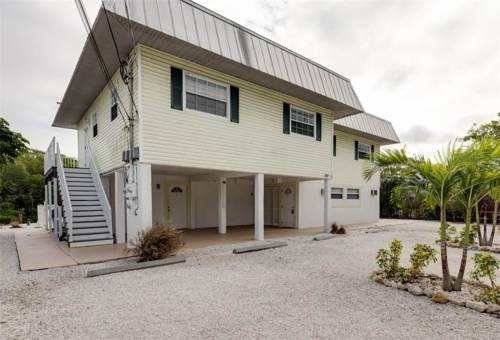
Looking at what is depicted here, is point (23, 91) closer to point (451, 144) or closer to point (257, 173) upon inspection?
point (257, 173)

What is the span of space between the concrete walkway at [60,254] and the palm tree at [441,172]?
627 centimetres

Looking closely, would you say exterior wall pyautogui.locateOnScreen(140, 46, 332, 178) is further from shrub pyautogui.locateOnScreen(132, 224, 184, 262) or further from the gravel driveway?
the gravel driveway

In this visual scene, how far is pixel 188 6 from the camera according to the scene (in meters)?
6.80

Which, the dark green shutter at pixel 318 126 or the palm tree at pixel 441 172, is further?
the dark green shutter at pixel 318 126

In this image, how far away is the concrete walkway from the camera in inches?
238

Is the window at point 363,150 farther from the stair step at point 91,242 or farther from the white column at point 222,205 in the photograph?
the stair step at point 91,242

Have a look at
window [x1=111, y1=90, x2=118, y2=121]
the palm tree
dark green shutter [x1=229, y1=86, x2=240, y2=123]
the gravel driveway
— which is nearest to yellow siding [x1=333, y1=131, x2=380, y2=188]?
dark green shutter [x1=229, y1=86, x2=240, y2=123]

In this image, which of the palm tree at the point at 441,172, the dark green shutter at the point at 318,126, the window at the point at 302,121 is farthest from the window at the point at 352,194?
the palm tree at the point at 441,172

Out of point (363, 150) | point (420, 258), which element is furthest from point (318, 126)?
point (420, 258)

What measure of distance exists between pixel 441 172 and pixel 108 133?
902 centimetres

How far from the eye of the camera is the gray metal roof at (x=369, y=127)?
46.6ft

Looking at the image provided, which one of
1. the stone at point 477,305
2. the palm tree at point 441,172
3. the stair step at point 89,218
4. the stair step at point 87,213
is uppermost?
the palm tree at point 441,172

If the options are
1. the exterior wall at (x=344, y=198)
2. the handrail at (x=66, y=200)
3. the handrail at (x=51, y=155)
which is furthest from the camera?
the exterior wall at (x=344, y=198)

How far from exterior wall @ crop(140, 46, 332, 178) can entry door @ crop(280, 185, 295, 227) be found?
2.51m
